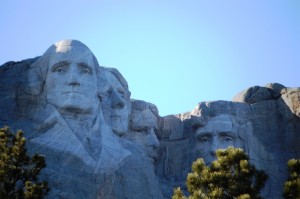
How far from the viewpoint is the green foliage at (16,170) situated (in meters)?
8.96

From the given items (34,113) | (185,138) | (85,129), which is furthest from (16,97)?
(185,138)

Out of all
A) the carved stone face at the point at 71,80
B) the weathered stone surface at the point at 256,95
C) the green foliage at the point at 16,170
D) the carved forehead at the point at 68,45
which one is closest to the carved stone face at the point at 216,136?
the weathered stone surface at the point at 256,95

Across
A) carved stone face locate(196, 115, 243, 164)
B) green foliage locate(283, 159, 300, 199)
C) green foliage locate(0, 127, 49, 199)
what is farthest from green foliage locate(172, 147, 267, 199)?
carved stone face locate(196, 115, 243, 164)

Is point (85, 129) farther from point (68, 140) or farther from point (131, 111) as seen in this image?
point (131, 111)

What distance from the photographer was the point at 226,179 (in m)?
8.75

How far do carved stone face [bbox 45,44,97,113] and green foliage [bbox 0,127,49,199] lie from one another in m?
2.98

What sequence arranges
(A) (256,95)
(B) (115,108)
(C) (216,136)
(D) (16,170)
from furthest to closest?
(A) (256,95) → (C) (216,136) → (B) (115,108) → (D) (16,170)

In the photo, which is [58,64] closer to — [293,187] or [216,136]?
[216,136]

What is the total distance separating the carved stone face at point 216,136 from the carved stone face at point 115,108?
6.87 feet

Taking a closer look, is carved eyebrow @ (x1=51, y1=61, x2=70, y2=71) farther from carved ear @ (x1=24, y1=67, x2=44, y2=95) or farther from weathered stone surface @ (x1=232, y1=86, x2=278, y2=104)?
weathered stone surface @ (x1=232, y1=86, x2=278, y2=104)

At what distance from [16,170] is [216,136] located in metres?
7.10

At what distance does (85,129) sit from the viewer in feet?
40.9

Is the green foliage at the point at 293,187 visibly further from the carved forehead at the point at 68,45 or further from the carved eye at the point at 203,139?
the carved eye at the point at 203,139

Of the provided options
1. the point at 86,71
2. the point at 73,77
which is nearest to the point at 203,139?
the point at 86,71
